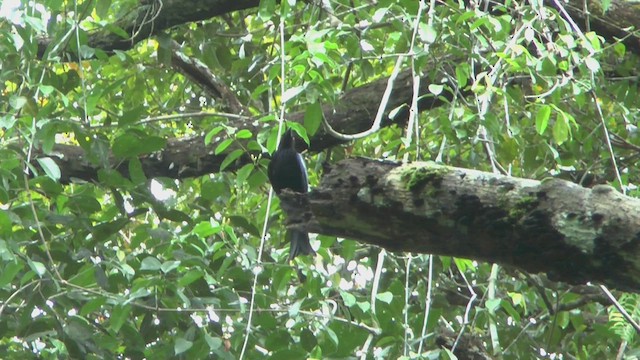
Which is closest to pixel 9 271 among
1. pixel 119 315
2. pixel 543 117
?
pixel 119 315

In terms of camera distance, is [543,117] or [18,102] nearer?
[543,117]

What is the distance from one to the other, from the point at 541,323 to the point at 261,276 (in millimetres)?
1333

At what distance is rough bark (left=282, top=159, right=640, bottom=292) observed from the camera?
→ 1789mm

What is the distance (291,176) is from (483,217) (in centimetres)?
116

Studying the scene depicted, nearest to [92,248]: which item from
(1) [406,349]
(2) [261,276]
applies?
(2) [261,276]

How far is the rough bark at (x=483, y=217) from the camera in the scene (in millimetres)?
1789

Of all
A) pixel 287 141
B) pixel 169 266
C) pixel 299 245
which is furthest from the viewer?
pixel 287 141

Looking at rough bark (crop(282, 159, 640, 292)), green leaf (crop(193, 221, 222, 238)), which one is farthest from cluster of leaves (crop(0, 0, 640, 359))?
rough bark (crop(282, 159, 640, 292))

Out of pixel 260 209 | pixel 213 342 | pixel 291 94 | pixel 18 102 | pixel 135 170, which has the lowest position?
pixel 213 342

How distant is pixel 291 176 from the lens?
2.97 m

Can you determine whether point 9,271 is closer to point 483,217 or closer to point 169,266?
point 169,266

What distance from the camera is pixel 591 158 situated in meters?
3.88

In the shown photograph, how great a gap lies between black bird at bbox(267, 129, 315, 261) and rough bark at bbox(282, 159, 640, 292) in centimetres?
95

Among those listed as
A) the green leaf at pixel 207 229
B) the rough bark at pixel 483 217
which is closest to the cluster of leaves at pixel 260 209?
the green leaf at pixel 207 229
